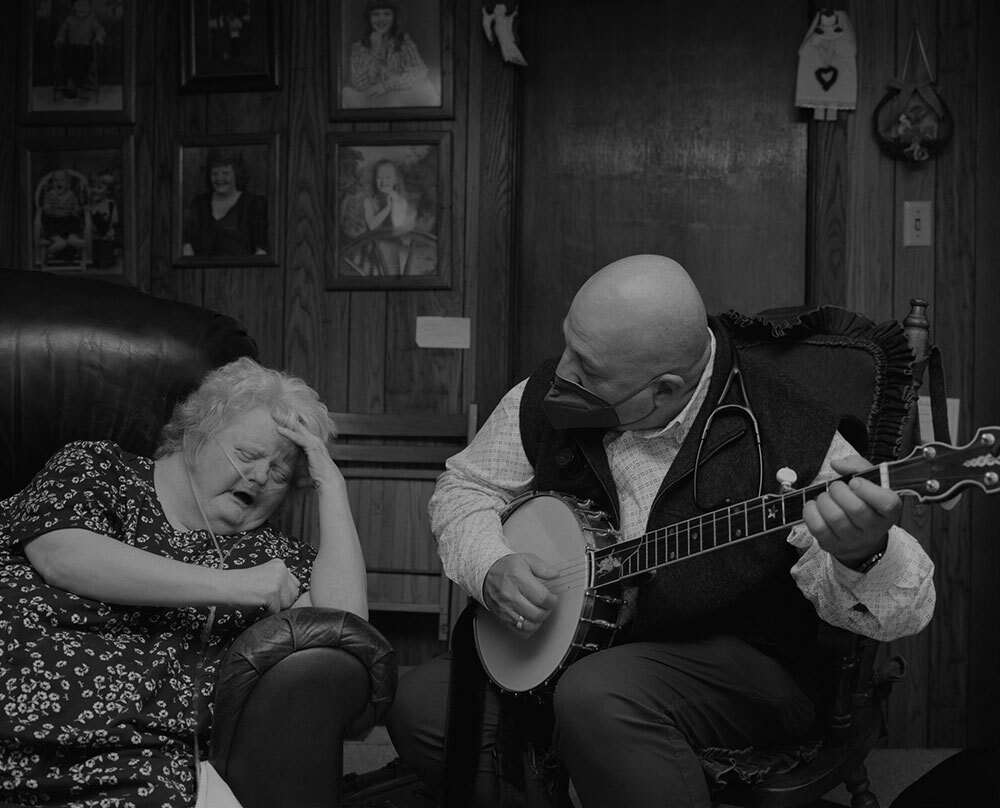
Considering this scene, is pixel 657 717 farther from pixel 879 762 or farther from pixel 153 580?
pixel 879 762

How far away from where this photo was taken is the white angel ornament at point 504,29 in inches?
119

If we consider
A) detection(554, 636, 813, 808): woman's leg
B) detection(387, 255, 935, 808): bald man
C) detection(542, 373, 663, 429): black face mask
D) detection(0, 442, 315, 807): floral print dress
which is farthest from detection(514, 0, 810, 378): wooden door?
detection(554, 636, 813, 808): woman's leg

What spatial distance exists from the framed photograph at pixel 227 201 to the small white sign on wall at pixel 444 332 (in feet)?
1.74

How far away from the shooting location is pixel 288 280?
3.21 m

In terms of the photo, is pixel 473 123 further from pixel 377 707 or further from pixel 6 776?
pixel 6 776

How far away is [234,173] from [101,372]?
138cm

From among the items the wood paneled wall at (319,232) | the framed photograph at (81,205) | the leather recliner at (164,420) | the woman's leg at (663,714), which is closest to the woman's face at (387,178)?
the wood paneled wall at (319,232)

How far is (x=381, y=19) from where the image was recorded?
3.15m

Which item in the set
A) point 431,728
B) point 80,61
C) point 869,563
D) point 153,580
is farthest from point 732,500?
point 80,61

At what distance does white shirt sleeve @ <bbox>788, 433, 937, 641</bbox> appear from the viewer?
1.40m

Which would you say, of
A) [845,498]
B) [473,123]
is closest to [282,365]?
[473,123]

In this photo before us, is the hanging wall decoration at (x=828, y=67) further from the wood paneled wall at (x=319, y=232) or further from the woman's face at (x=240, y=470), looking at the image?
the woman's face at (x=240, y=470)

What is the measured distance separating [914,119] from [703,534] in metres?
1.96

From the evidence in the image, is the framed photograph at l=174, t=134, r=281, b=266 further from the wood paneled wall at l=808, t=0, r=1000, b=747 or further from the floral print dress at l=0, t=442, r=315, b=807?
the wood paneled wall at l=808, t=0, r=1000, b=747
